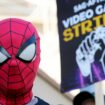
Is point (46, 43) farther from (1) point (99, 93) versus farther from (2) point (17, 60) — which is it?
(2) point (17, 60)

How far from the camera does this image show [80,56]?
2.89m

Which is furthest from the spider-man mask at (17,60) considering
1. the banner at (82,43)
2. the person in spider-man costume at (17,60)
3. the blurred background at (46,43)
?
the blurred background at (46,43)

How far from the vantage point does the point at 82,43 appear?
115 inches

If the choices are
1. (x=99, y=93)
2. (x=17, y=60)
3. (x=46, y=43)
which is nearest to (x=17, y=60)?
(x=17, y=60)

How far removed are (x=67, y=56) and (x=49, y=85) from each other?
1.72 metres

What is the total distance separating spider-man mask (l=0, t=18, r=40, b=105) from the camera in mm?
1181

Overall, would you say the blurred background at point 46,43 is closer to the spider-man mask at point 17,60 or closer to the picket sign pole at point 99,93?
the picket sign pole at point 99,93

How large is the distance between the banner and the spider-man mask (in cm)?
161

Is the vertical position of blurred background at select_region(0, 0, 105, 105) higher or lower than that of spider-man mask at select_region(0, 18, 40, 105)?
lower

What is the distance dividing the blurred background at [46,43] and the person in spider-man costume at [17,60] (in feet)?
6.96

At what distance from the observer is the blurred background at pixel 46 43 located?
4547 mm

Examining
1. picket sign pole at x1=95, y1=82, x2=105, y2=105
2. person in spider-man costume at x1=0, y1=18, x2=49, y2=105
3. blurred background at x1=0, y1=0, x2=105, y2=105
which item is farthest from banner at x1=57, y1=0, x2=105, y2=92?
person in spider-man costume at x1=0, y1=18, x2=49, y2=105

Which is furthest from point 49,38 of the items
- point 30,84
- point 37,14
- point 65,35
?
point 30,84

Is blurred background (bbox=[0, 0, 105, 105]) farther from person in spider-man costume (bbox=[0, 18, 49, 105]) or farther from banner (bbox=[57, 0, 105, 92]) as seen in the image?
person in spider-man costume (bbox=[0, 18, 49, 105])
